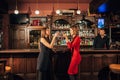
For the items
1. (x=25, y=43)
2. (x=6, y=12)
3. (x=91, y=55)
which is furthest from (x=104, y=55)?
(x=6, y=12)

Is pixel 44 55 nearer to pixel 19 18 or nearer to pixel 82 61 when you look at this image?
pixel 82 61

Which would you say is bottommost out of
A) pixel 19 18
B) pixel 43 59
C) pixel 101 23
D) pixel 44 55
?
pixel 43 59

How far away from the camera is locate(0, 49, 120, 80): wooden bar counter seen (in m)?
6.66

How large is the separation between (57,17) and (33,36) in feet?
4.33

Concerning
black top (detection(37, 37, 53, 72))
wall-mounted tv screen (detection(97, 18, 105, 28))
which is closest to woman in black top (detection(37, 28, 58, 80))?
black top (detection(37, 37, 53, 72))

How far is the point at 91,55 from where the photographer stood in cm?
686

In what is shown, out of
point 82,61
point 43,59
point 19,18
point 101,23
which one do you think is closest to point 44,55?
point 43,59

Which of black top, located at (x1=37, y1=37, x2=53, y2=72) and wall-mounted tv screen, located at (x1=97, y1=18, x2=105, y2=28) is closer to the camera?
black top, located at (x1=37, y1=37, x2=53, y2=72)

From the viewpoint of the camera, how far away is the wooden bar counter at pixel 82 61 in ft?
21.9

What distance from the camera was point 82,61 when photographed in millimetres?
6855

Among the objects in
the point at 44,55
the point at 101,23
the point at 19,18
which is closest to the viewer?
the point at 44,55

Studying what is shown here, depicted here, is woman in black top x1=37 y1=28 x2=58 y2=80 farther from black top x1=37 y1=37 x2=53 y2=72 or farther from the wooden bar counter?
the wooden bar counter

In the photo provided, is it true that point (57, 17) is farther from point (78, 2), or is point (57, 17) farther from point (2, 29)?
point (2, 29)

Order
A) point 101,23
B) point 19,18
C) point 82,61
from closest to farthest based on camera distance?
1. point 82,61
2. point 101,23
3. point 19,18
